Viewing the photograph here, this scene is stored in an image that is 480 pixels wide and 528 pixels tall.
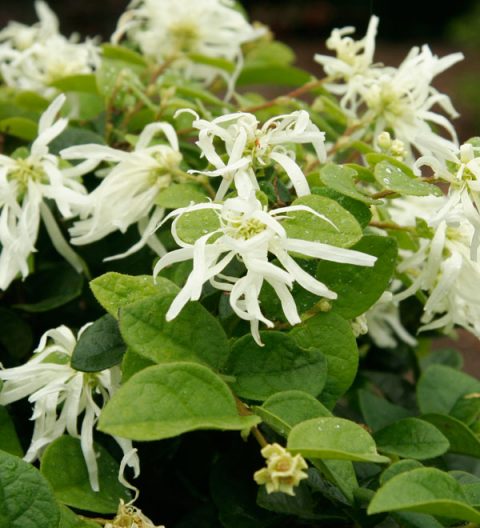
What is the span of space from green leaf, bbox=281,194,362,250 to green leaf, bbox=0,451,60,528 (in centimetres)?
21

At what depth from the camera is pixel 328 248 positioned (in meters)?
0.53

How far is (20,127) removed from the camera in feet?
2.83

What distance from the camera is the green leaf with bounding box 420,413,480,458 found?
2.20ft

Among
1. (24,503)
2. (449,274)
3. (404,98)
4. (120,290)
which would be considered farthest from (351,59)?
(24,503)

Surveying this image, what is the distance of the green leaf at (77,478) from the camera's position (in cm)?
A: 58

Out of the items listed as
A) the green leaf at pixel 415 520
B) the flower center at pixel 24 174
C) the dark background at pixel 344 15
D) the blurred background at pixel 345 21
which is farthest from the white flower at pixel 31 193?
the dark background at pixel 344 15

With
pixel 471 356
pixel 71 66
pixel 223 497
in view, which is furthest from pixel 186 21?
pixel 471 356

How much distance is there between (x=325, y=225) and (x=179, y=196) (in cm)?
16

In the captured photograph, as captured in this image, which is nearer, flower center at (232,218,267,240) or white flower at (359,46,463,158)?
flower center at (232,218,267,240)

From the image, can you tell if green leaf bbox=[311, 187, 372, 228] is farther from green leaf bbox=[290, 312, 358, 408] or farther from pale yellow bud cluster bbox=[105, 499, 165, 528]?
pale yellow bud cluster bbox=[105, 499, 165, 528]

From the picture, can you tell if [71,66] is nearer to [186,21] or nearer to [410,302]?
[186,21]

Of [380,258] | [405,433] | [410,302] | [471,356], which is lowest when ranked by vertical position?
[471,356]

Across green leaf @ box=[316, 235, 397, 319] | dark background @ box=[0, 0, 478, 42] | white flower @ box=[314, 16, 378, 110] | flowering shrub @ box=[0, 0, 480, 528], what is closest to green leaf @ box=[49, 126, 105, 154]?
flowering shrub @ box=[0, 0, 480, 528]

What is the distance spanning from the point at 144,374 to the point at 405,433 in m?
0.24
